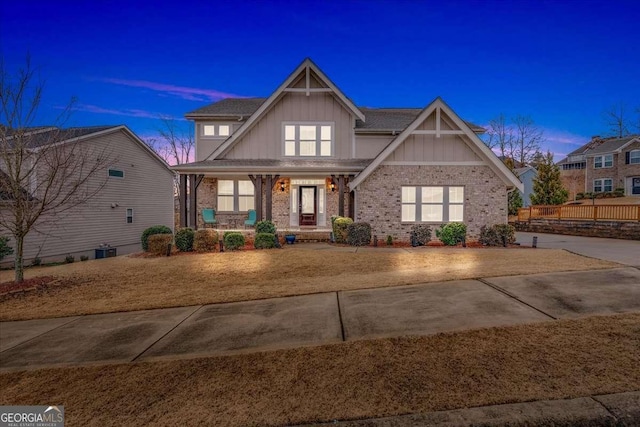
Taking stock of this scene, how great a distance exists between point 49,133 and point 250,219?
9657mm

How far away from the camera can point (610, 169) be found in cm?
3812

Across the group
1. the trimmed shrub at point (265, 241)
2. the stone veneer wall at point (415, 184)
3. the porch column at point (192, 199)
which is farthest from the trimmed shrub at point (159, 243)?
the stone veneer wall at point (415, 184)

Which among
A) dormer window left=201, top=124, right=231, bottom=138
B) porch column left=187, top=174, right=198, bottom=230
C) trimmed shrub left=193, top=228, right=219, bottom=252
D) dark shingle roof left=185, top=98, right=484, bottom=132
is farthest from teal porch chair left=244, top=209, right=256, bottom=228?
dark shingle roof left=185, top=98, right=484, bottom=132

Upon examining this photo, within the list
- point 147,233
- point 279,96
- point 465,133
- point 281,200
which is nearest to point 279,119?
point 279,96

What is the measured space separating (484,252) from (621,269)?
4111 millimetres

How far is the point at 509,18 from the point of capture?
2802cm

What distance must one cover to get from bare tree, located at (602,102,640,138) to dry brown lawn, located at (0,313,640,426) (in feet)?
209

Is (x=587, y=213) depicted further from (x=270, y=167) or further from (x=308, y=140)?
(x=270, y=167)

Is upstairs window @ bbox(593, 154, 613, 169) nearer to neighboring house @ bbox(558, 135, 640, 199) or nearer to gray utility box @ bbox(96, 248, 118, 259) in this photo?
neighboring house @ bbox(558, 135, 640, 199)

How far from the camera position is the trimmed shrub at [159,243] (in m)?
13.2

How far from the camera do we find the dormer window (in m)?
21.1

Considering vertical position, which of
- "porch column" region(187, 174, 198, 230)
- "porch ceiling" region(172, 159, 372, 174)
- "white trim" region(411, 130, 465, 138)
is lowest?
"porch column" region(187, 174, 198, 230)

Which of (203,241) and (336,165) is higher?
(336,165)

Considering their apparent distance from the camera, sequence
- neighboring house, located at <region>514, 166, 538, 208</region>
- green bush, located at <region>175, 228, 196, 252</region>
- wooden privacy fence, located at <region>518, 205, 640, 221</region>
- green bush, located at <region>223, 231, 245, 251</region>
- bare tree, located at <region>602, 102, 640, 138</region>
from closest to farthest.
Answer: green bush, located at <region>223, 231, 245, 251</region>
green bush, located at <region>175, 228, 196, 252</region>
wooden privacy fence, located at <region>518, 205, 640, 221</region>
neighboring house, located at <region>514, 166, 538, 208</region>
bare tree, located at <region>602, 102, 640, 138</region>
